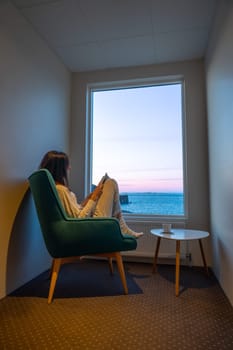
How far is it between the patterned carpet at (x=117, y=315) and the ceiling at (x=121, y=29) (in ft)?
7.95

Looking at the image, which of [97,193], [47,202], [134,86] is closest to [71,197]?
[97,193]

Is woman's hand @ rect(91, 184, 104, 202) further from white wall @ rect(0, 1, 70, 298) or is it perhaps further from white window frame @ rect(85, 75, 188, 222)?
white window frame @ rect(85, 75, 188, 222)

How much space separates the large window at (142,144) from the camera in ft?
9.86

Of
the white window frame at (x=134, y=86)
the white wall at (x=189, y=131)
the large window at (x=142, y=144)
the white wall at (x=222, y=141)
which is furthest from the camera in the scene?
the large window at (x=142, y=144)

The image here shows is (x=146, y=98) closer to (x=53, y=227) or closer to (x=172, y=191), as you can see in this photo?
(x=172, y=191)

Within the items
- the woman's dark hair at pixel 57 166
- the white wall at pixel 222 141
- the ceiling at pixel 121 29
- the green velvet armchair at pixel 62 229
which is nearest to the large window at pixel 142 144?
the ceiling at pixel 121 29

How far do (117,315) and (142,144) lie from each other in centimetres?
206

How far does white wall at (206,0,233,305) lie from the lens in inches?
71.3

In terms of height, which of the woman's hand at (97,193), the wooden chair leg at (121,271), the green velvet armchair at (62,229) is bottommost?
the wooden chair leg at (121,271)

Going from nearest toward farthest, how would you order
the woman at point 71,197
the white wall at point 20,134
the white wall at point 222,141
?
1. the white wall at point 222,141
2. the white wall at point 20,134
3. the woman at point 71,197

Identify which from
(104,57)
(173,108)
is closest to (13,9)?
(104,57)

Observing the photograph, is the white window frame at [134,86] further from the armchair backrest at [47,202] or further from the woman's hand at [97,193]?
the armchair backrest at [47,202]

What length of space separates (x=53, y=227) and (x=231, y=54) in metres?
1.82

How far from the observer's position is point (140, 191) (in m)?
3.08
